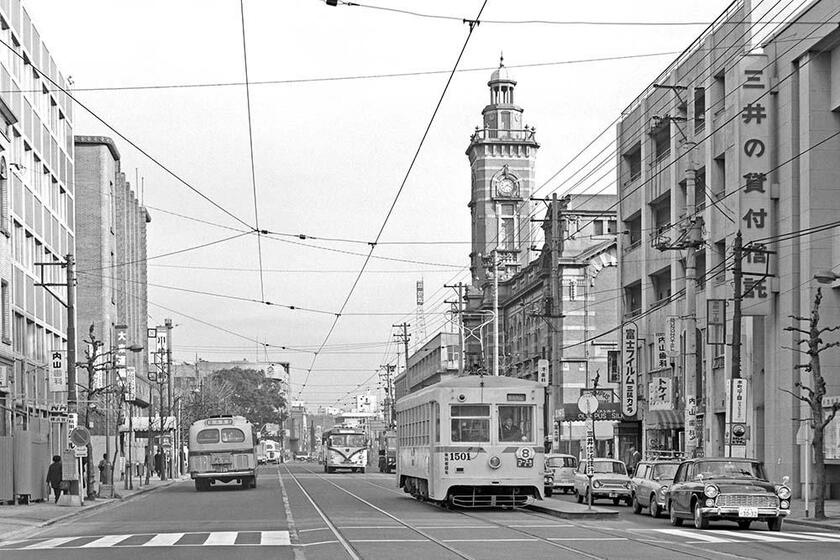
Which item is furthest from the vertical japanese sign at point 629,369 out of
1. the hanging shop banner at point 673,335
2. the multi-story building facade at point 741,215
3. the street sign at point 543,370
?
the street sign at point 543,370

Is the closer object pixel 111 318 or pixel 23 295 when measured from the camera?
pixel 23 295

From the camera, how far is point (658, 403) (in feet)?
189

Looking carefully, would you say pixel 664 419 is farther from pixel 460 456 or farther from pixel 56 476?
pixel 460 456

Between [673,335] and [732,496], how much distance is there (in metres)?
27.7

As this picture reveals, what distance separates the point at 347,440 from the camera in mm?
89375

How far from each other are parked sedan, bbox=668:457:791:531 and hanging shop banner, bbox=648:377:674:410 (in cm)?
2898

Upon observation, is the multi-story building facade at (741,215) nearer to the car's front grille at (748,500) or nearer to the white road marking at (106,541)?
the car's front grille at (748,500)

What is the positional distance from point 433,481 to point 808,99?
18181 mm

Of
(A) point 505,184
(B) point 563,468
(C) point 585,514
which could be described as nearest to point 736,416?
(B) point 563,468

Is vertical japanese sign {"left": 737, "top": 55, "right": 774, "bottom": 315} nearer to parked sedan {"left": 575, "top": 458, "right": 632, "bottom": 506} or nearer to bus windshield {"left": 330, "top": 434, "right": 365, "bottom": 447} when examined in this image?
parked sedan {"left": 575, "top": 458, "right": 632, "bottom": 506}

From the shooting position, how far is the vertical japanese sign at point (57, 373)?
54688mm

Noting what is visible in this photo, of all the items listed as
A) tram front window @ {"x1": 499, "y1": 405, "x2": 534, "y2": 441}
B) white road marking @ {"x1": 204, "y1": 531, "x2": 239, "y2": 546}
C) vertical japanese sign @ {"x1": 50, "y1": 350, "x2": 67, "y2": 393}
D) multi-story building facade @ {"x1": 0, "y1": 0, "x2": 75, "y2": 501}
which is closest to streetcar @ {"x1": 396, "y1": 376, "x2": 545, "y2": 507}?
tram front window @ {"x1": 499, "y1": 405, "x2": 534, "y2": 441}

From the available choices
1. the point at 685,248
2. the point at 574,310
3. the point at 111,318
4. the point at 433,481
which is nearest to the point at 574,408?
the point at 574,310

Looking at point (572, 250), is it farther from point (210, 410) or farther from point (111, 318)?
point (210, 410)
